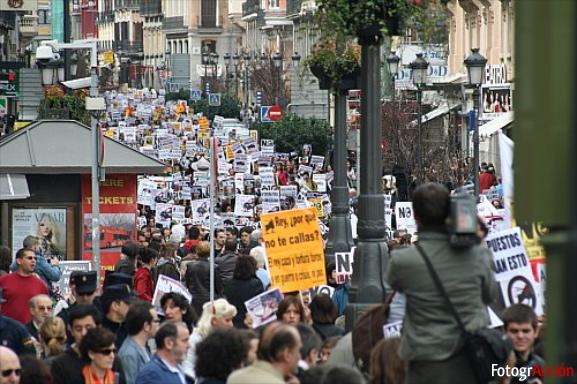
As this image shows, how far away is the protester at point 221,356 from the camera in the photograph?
7.50 metres

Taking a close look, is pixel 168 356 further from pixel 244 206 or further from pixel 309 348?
pixel 244 206

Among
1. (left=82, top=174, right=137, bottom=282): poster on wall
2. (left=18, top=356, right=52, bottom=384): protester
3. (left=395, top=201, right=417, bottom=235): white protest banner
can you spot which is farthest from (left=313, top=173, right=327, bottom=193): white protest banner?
(left=18, top=356, right=52, bottom=384): protester

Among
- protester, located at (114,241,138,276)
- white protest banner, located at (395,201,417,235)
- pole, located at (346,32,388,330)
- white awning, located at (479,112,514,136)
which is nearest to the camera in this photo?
pole, located at (346,32,388,330)

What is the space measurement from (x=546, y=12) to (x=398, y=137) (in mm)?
42365

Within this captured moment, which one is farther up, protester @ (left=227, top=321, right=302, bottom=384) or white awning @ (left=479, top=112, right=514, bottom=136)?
protester @ (left=227, top=321, right=302, bottom=384)

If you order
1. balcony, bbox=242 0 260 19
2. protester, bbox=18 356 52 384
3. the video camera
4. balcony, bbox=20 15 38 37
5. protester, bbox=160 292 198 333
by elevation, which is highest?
balcony, bbox=242 0 260 19

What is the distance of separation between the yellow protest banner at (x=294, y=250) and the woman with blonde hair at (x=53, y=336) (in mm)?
3069

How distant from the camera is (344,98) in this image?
65.8 feet

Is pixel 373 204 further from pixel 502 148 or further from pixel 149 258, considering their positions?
pixel 149 258

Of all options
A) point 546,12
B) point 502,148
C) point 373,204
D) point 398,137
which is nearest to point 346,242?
point 373,204

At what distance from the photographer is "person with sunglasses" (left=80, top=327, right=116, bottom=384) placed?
331 inches

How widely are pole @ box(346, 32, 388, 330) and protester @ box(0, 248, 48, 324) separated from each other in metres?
2.33

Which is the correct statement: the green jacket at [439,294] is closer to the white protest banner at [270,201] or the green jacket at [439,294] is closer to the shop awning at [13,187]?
the shop awning at [13,187]

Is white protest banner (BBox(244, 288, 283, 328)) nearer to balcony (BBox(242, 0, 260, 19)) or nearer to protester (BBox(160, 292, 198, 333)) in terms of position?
protester (BBox(160, 292, 198, 333))
